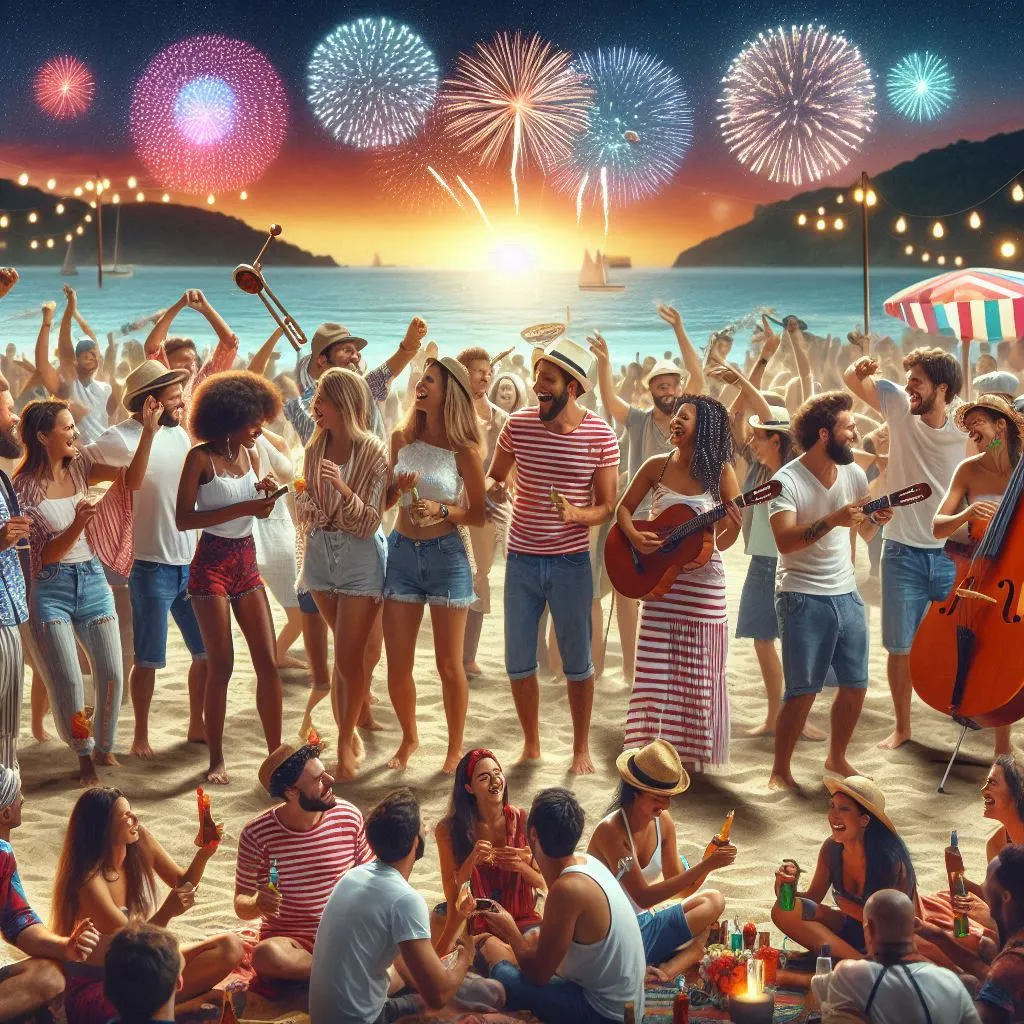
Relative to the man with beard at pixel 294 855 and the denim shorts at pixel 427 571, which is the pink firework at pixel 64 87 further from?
the man with beard at pixel 294 855

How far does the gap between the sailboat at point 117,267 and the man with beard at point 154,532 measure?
10462 mm

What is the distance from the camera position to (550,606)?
5605mm

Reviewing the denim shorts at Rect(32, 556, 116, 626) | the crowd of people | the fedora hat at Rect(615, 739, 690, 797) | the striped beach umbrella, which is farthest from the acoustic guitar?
the striped beach umbrella

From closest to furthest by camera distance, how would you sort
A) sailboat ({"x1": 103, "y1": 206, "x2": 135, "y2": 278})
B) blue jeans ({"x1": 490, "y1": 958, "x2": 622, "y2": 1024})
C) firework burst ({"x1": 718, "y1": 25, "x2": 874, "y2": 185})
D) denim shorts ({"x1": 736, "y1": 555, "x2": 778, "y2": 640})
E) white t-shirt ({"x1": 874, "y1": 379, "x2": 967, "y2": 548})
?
blue jeans ({"x1": 490, "y1": 958, "x2": 622, "y2": 1024})
white t-shirt ({"x1": 874, "y1": 379, "x2": 967, "y2": 548})
denim shorts ({"x1": 736, "y1": 555, "x2": 778, "y2": 640})
firework burst ({"x1": 718, "y1": 25, "x2": 874, "y2": 185})
sailboat ({"x1": 103, "y1": 206, "x2": 135, "y2": 278})

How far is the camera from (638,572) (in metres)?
5.34

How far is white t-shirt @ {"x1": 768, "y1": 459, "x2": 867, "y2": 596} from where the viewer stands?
17.3ft

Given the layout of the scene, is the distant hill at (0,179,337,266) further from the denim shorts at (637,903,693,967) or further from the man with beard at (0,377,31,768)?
the denim shorts at (637,903,693,967)

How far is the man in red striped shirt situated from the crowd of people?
1cm

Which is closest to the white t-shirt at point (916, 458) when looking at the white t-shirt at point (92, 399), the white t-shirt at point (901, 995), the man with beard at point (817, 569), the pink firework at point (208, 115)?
the man with beard at point (817, 569)

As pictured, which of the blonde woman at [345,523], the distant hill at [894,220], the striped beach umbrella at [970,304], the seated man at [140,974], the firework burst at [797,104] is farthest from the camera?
the distant hill at [894,220]

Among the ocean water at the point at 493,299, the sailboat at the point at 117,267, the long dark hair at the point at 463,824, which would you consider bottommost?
the long dark hair at the point at 463,824

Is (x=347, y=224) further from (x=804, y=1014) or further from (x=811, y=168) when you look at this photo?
(x=804, y=1014)

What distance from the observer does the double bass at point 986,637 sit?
4.41 meters

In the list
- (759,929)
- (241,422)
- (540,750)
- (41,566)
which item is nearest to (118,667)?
(41,566)
